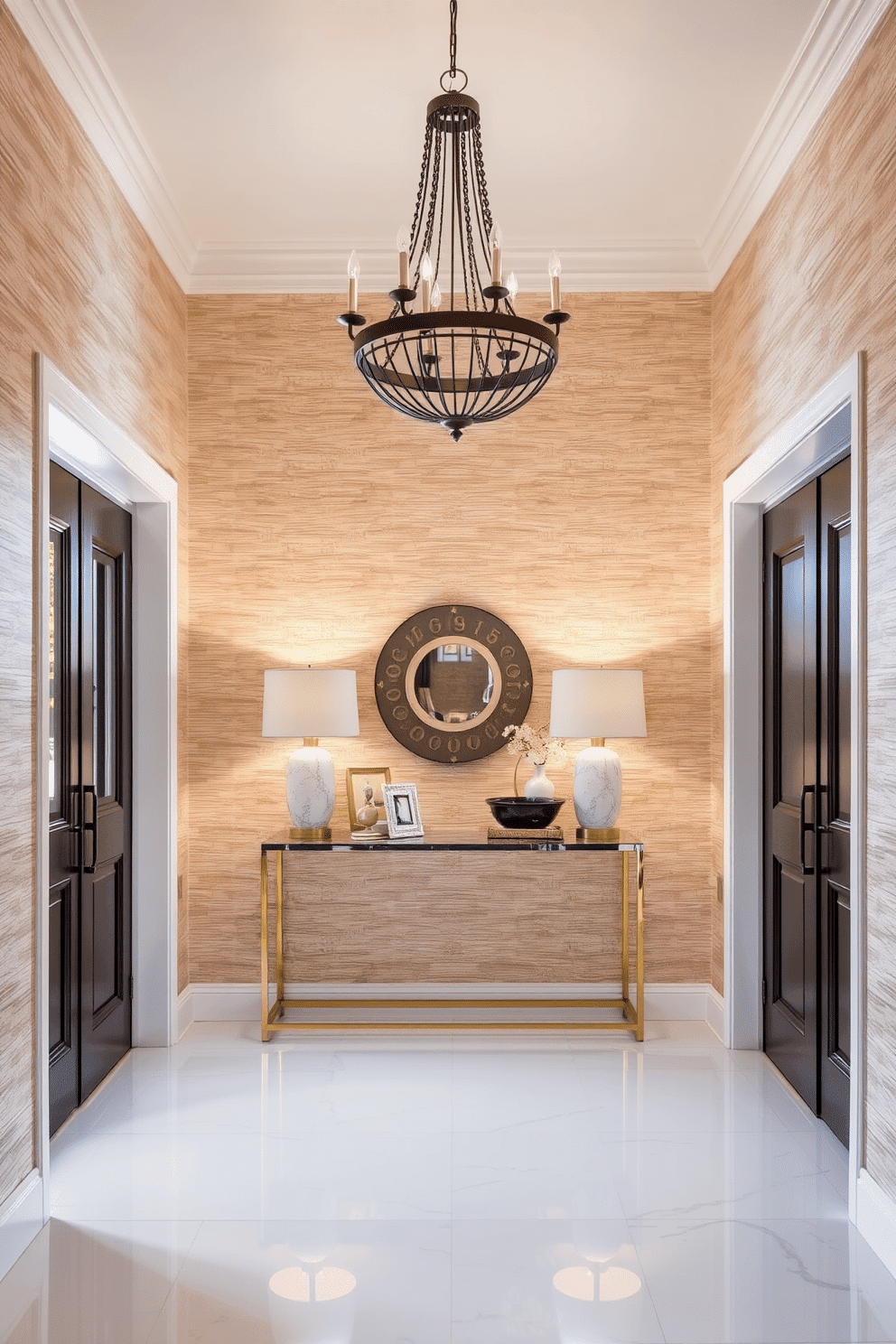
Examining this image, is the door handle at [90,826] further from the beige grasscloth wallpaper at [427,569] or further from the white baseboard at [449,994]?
the white baseboard at [449,994]

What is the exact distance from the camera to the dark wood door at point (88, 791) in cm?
320

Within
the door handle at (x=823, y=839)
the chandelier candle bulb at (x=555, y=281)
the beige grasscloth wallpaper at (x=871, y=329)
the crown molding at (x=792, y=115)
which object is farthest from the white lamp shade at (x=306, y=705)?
the crown molding at (x=792, y=115)

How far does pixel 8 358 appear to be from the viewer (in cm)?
245

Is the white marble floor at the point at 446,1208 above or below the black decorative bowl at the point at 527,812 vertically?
below

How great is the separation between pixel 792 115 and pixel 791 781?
6.95ft

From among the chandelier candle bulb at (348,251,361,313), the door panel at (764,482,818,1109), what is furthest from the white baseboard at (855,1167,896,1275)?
the chandelier candle bulb at (348,251,361,313)

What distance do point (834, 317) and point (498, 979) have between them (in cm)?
284

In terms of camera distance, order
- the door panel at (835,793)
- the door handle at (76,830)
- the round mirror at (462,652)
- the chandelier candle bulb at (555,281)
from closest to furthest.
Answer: the chandelier candle bulb at (555,281), the door panel at (835,793), the door handle at (76,830), the round mirror at (462,652)

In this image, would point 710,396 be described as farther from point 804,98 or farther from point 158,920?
point 158,920

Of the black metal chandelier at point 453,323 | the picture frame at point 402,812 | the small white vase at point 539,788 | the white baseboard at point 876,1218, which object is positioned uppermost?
the black metal chandelier at point 453,323

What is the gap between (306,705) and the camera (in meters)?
3.98

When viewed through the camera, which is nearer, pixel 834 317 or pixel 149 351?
pixel 834 317

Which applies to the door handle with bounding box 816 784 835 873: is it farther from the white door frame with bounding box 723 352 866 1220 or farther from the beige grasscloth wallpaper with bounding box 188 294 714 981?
the beige grasscloth wallpaper with bounding box 188 294 714 981

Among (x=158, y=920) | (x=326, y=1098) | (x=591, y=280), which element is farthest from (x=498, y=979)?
(x=591, y=280)
